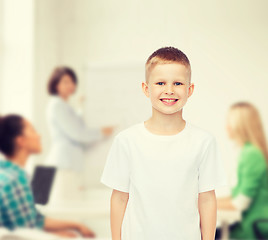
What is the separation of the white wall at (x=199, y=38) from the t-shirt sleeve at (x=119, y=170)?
163 cm

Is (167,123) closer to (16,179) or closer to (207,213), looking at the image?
(207,213)

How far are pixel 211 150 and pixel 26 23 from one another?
1.97m

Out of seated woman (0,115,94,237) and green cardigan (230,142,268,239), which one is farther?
green cardigan (230,142,268,239)

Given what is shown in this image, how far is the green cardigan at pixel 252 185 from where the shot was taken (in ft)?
7.59

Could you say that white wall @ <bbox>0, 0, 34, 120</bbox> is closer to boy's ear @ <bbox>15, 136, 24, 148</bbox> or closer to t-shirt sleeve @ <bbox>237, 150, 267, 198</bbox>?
boy's ear @ <bbox>15, 136, 24, 148</bbox>

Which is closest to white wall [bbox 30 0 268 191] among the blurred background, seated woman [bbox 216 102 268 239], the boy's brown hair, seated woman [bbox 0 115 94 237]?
the blurred background

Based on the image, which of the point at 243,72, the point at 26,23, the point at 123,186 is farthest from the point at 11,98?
the point at 123,186

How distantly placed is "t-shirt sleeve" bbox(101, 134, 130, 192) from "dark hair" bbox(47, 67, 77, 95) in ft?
6.11

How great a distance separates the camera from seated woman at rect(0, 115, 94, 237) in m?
1.92

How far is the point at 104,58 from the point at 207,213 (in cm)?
196

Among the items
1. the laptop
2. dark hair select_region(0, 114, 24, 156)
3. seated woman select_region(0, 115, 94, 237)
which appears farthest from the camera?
dark hair select_region(0, 114, 24, 156)

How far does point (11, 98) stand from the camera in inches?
93.4

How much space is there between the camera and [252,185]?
2.31m

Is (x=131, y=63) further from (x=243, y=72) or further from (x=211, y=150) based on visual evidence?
(x=211, y=150)
